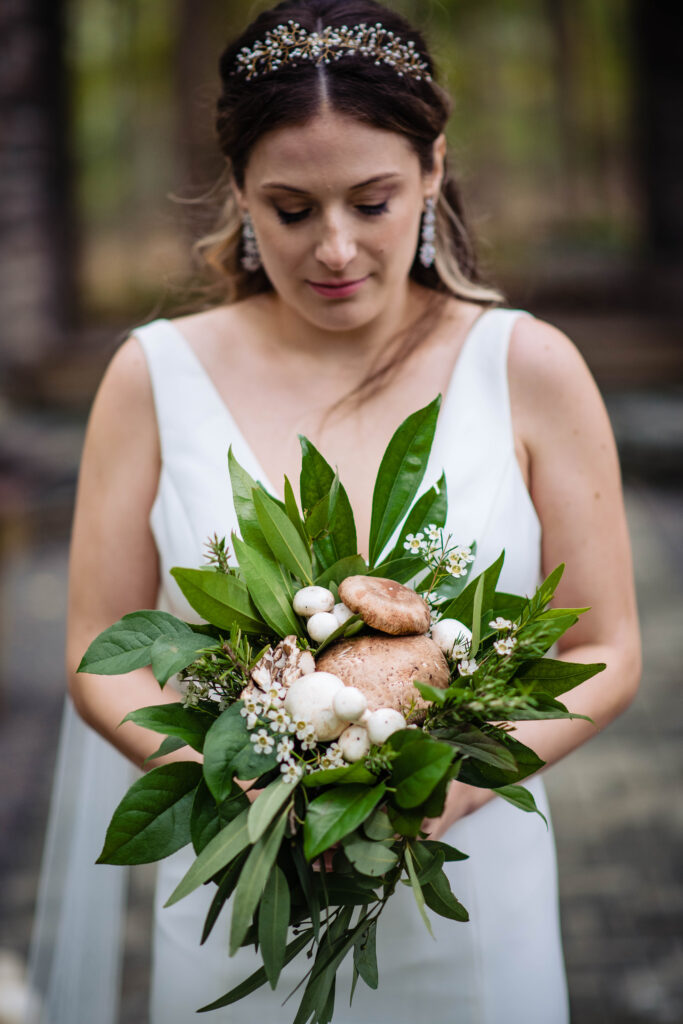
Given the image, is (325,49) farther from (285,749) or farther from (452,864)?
(452,864)

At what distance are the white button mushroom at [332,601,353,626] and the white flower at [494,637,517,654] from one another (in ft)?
0.69

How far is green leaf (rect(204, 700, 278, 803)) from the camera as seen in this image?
4.48 ft

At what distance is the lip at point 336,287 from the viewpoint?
6.56 ft

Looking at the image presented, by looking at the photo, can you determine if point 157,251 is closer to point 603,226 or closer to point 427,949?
point 603,226

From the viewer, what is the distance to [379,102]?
6.24 feet

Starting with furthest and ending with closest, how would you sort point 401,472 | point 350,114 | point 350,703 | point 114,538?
1. point 114,538
2. point 350,114
3. point 401,472
4. point 350,703

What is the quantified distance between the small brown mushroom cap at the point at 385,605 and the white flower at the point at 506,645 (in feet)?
0.39

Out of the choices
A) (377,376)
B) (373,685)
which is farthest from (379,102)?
(373,685)

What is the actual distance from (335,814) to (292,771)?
3.0 inches

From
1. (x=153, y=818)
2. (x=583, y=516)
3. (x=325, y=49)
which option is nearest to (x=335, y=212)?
(x=325, y=49)

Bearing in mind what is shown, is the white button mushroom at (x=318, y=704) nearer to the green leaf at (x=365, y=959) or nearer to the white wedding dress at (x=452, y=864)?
the green leaf at (x=365, y=959)

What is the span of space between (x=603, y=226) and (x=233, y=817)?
915 centimetres

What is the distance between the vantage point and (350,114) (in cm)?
186

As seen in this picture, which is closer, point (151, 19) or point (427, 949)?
point (427, 949)
